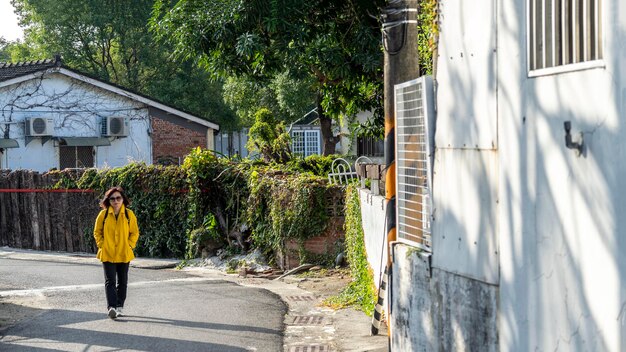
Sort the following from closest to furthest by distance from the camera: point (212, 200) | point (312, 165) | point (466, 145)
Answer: point (466, 145) < point (212, 200) < point (312, 165)

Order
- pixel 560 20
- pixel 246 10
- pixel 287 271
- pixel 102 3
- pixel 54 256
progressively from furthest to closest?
pixel 102 3, pixel 54 256, pixel 287 271, pixel 246 10, pixel 560 20

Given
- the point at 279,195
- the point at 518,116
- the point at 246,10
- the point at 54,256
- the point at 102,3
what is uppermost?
the point at 102,3

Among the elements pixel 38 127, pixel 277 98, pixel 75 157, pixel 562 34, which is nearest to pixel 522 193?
pixel 562 34

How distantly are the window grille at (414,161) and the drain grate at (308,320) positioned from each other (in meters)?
3.47

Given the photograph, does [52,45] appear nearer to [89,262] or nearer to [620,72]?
[89,262]

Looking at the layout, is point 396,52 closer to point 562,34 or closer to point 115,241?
point 562,34

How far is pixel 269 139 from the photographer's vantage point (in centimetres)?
2534

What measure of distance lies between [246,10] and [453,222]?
10337 millimetres

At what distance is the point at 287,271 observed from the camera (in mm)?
18172

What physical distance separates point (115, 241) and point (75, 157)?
2119 centimetres

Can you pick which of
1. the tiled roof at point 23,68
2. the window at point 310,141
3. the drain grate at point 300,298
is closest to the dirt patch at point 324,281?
the drain grate at point 300,298

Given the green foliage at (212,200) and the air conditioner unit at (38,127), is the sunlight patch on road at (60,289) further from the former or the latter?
the air conditioner unit at (38,127)

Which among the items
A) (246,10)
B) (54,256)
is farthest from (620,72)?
(54,256)

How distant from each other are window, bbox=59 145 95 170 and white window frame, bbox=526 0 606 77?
2807 centimetres
